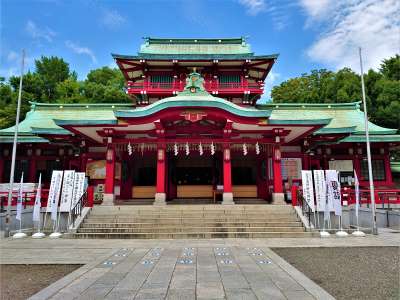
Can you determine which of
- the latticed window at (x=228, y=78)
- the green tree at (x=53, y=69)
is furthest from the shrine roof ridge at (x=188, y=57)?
the green tree at (x=53, y=69)

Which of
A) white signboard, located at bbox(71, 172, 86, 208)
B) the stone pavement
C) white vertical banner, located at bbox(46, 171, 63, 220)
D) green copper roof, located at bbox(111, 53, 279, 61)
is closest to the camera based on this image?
the stone pavement

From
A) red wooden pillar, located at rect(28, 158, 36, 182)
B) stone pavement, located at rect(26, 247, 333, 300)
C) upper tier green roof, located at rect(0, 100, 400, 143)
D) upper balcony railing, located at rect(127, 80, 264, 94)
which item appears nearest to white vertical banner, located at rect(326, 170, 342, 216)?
stone pavement, located at rect(26, 247, 333, 300)

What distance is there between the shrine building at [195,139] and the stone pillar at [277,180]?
0.19ft

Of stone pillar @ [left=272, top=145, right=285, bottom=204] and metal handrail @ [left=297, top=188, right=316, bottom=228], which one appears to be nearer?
metal handrail @ [left=297, top=188, right=316, bottom=228]

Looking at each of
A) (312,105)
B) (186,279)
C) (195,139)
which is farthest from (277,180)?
(186,279)

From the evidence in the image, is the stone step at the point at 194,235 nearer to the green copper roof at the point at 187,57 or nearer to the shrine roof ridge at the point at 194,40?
the green copper roof at the point at 187,57

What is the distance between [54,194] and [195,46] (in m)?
18.7

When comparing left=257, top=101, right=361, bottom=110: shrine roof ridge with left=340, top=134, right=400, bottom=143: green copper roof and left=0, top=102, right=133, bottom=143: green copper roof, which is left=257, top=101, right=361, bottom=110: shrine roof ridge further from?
left=0, top=102, right=133, bottom=143: green copper roof

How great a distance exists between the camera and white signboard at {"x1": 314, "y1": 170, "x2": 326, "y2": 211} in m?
12.8

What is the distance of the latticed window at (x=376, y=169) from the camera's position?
66.3 ft

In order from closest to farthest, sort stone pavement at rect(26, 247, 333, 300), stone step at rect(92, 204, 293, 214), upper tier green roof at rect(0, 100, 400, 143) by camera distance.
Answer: stone pavement at rect(26, 247, 333, 300), stone step at rect(92, 204, 293, 214), upper tier green roof at rect(0, 100, 400, 143)

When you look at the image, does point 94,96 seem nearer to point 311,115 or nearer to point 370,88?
point 311,115

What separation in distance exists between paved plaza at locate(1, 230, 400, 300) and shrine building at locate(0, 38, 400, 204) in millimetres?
4887

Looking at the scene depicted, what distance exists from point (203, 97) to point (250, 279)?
10876 mm
